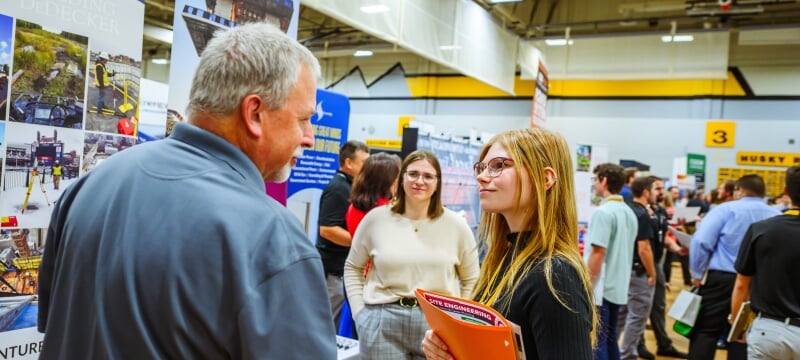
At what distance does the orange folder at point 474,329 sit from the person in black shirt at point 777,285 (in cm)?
241

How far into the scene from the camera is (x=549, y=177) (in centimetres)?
159

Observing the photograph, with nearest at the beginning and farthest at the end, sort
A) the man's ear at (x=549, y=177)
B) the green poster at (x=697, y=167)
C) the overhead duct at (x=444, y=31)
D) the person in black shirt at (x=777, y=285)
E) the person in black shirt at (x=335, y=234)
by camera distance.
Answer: the man's ear at (x=549, y=177) → the person in black shirt at (x=777, y=285) → the person in black shirt at (x=335, y=234) → the overhead duct at (x=444, y=31) → the green poster at (x=697, y=167)

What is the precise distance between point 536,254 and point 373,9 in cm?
507

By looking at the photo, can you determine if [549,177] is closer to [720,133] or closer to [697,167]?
[697,167]

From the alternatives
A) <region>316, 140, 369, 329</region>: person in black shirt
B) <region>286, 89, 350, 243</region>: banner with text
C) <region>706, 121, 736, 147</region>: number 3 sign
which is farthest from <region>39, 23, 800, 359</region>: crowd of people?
<region>706, 121, 736, 147</region>: number 3 sign

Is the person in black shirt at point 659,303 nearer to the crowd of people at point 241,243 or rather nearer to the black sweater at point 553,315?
the crowd of people at point 241,243

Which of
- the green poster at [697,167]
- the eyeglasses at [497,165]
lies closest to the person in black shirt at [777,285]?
the eyeglasses at [497,165]

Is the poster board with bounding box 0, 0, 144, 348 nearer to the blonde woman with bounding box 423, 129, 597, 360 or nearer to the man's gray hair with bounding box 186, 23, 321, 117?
the man's gray hair with bounding box 186, 23, 321, 117

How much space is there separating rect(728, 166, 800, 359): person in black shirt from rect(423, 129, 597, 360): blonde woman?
203 centimetres

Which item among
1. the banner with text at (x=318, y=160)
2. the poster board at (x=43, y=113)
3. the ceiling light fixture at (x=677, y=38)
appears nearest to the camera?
the poster board at (x=43, y=113)

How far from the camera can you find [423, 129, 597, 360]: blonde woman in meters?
1.31

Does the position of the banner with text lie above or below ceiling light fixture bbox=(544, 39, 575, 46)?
below

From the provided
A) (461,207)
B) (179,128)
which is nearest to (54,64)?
(179,128)

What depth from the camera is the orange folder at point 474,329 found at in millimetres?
1249
